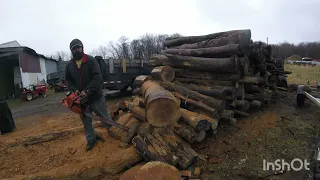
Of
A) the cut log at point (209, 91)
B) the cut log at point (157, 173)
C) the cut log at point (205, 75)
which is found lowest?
the cut log at point (157, 173)

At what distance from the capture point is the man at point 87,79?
4609 mm

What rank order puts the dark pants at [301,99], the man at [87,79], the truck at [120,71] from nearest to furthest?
the man at [87,79] → the dark pants at [301,99] → the truck at [120,71]

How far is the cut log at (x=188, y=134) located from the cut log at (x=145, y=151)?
2.44ft

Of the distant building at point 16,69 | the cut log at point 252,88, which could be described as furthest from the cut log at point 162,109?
the distant building at point 16,69

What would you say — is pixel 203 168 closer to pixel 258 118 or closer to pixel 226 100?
pixel 226 100

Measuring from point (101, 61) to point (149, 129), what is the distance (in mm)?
8104

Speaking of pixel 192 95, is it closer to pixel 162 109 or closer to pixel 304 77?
pixel 162 109

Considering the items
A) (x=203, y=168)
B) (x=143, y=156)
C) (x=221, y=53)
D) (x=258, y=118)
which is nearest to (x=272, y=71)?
(x=258, y=118)

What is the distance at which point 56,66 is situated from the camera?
2933 cm

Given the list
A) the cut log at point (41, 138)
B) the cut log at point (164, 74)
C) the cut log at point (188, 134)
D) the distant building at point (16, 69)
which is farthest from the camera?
the distant building at point (16, 69)

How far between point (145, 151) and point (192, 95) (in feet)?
7.35

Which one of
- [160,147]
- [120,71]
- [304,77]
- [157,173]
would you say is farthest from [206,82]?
[304,77]

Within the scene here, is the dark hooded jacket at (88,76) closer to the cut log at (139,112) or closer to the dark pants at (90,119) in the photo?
the dark pants at (90,119)

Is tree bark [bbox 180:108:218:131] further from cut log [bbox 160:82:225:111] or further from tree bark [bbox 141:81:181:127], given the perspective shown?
cut log [bbox 160:82:225:111]
